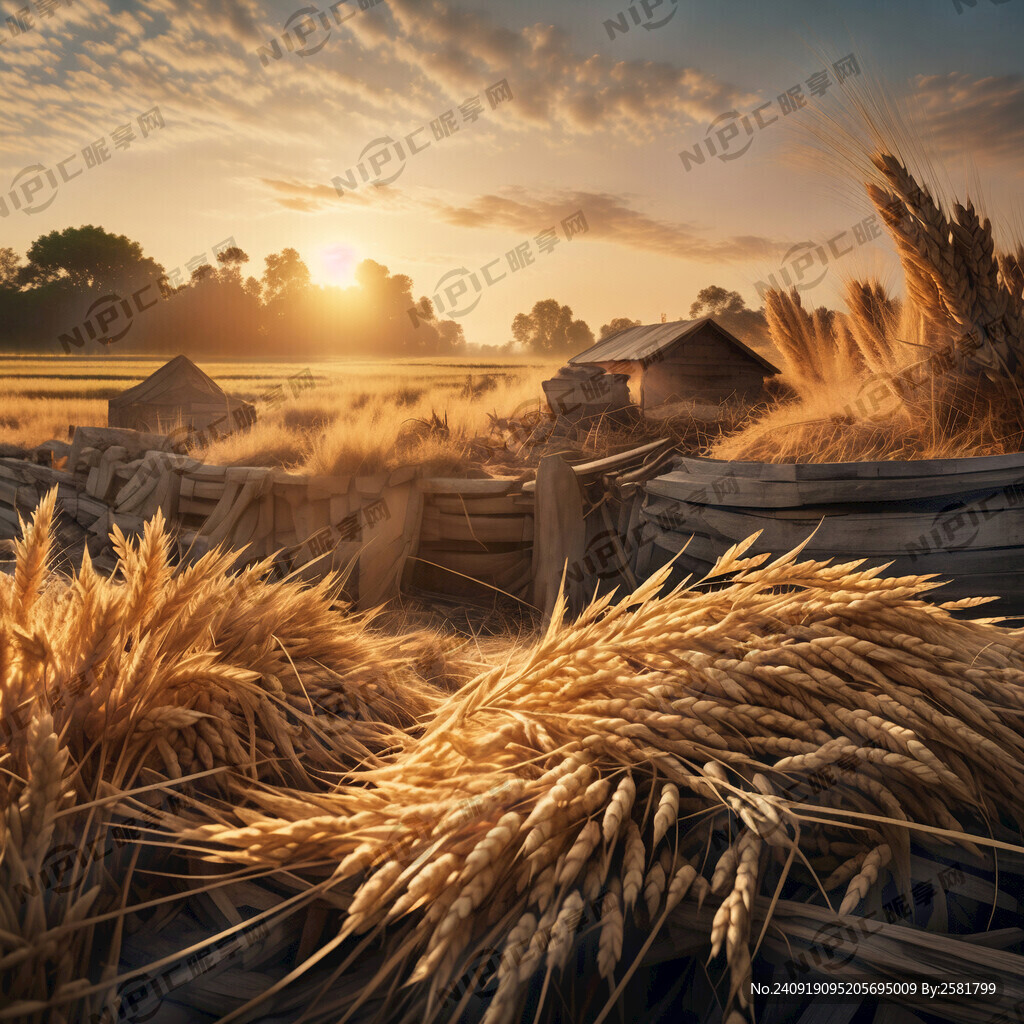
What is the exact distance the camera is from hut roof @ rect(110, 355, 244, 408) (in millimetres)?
6676

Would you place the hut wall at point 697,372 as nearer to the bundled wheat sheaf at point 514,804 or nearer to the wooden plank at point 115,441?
the wooden plank at point 115,441

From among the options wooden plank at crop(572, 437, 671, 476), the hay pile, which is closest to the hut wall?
wooden plank at crop(572, 437, 671, 476)

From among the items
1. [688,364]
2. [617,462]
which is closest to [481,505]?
[617,462]

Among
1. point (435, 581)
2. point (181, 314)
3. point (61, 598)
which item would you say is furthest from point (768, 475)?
point (181, 314)

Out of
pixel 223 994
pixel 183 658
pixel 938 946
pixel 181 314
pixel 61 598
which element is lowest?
pixel 938 946

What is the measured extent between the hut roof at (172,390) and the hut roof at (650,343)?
3790 mm

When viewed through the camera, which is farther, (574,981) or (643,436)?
(643,436)

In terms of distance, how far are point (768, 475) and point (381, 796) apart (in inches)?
66.1

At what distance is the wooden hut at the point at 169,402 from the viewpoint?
21.8 ft

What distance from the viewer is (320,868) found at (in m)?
0.59

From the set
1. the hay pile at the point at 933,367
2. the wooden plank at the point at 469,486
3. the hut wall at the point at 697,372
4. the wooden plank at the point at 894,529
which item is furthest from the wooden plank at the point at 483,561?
the hut wall at the point at 697,372

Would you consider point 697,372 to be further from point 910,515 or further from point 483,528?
point 910,515

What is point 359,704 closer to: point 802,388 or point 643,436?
point 643,436

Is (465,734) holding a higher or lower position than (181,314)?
lower
